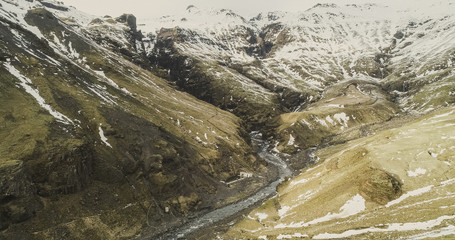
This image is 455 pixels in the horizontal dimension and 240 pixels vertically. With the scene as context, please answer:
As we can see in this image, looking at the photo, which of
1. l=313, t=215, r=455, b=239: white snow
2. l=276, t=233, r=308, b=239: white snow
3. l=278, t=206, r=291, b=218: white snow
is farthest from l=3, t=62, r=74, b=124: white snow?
l=313, t=215, r=455, b=239: white snow

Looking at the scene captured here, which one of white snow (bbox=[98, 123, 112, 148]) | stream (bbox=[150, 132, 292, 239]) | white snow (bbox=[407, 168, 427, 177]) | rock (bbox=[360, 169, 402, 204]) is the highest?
white snow (bbox=[407, 168, 427, 177])

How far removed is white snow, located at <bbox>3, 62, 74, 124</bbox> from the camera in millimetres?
105206

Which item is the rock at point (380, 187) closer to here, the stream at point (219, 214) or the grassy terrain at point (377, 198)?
the grassy terrain at point (377, 198)

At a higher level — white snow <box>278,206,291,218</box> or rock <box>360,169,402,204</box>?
rock <box>360,169,402,204</box>

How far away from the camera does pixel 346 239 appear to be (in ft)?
164

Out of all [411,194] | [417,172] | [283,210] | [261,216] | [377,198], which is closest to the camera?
[411,194]

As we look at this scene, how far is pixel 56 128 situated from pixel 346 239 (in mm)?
91266

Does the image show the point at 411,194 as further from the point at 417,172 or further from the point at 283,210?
the point at 283,210

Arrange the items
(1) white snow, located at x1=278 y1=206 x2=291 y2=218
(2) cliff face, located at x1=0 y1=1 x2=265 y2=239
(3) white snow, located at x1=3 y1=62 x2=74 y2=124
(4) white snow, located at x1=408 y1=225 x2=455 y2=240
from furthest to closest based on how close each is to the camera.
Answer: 1. (3) white snow, located at x1=3 y1=62 x2=74 y2=124
2. (1) white snow, located at x1=278 y1=206 x2=291 y2=218
3. (2) cliff face, located at x1=0 y1=1 x2=265 y2=239
4. (4) white snow, located at x1=408 y1=225 x2=455 y2=240

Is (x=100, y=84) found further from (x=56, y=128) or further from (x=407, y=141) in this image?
(x=407, y=141)

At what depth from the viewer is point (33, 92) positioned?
113188 millimetres

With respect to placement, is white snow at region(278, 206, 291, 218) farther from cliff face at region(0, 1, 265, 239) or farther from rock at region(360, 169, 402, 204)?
cliff face at region(0, 1, 265, 239)

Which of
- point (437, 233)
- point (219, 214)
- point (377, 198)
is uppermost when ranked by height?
point (437, 233)

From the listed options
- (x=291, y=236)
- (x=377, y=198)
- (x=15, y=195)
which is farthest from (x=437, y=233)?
(x=15, y=195)
